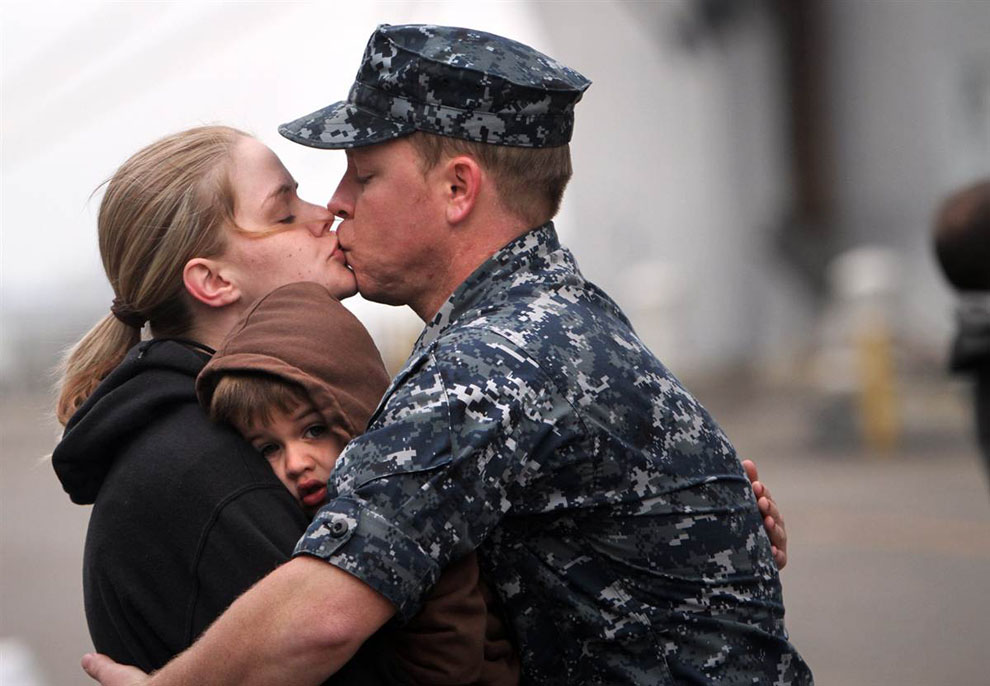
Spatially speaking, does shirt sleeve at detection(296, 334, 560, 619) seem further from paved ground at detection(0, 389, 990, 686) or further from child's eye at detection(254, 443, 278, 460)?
paved ground at detection(0, 389, 990, 686)

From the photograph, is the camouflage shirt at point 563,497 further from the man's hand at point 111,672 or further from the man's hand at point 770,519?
the man's hand at point 111,672

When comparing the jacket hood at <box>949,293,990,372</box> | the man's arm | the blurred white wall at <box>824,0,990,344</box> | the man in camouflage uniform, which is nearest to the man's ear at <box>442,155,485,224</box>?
the man in camouflage uniform

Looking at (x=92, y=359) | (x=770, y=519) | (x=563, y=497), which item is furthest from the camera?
(x=92, y=359)

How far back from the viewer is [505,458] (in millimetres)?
1972

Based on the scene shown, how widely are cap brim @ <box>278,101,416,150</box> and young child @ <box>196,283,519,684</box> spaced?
266 mm

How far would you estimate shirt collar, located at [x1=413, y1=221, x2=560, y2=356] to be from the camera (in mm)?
2264

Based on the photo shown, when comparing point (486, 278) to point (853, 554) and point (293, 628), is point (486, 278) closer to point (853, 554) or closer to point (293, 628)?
point (293, 628)

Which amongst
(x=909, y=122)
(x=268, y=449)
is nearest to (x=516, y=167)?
(x=268, y=449)

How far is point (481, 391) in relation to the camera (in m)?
1.97

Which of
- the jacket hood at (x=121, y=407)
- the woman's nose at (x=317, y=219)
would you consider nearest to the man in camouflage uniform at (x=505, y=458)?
the woman's nose at (x=317, y=219)

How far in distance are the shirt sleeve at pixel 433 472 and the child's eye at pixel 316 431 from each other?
0.24 metres

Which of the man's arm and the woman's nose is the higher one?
the woman's nose

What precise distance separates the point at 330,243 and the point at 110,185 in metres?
0.40

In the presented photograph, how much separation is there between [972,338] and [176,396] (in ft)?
9.99
